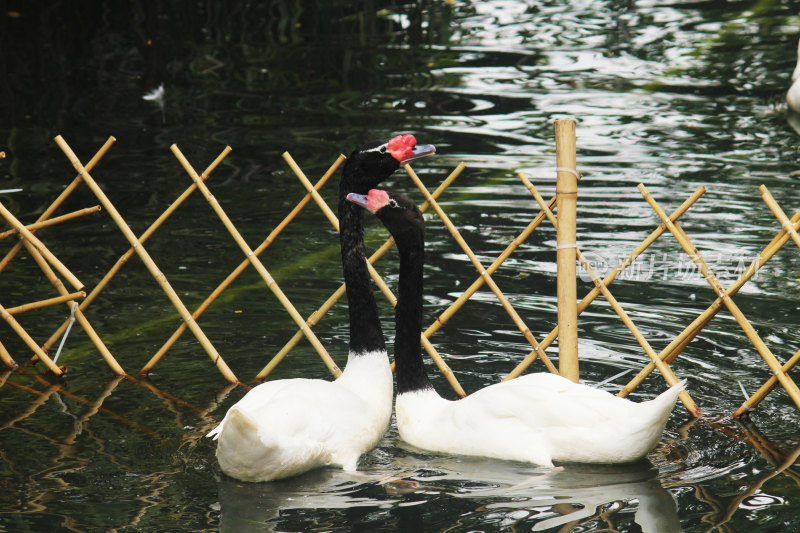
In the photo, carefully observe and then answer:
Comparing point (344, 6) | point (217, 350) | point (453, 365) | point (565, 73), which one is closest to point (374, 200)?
point (453, 365)

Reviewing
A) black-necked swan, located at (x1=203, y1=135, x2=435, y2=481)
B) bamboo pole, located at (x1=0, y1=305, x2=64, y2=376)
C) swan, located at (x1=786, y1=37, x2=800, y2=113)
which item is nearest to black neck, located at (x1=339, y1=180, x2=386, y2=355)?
black-necked swan, located at (x1=203, y1=135, x2=435, y2=481)

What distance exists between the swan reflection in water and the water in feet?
0.04

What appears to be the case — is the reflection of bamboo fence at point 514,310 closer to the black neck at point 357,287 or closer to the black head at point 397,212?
the black neck at point 357,287

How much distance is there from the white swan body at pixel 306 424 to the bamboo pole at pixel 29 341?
1.04 metres

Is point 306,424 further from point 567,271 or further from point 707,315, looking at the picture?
point 707,315

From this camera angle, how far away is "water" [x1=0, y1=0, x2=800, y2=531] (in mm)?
3330

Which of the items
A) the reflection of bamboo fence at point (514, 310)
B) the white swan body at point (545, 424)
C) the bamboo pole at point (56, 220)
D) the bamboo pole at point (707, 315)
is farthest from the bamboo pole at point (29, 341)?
the bamboo pole at point (707, 315)

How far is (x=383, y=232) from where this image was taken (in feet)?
21.2

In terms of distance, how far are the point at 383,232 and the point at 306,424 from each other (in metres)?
3.12

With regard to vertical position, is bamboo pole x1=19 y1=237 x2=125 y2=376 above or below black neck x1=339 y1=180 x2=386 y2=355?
below

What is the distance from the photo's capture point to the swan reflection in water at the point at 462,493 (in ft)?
10.3

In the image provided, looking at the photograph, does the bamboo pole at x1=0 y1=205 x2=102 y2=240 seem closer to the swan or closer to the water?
the water

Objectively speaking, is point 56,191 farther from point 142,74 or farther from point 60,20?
point 60,20

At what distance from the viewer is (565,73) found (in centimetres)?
1048
